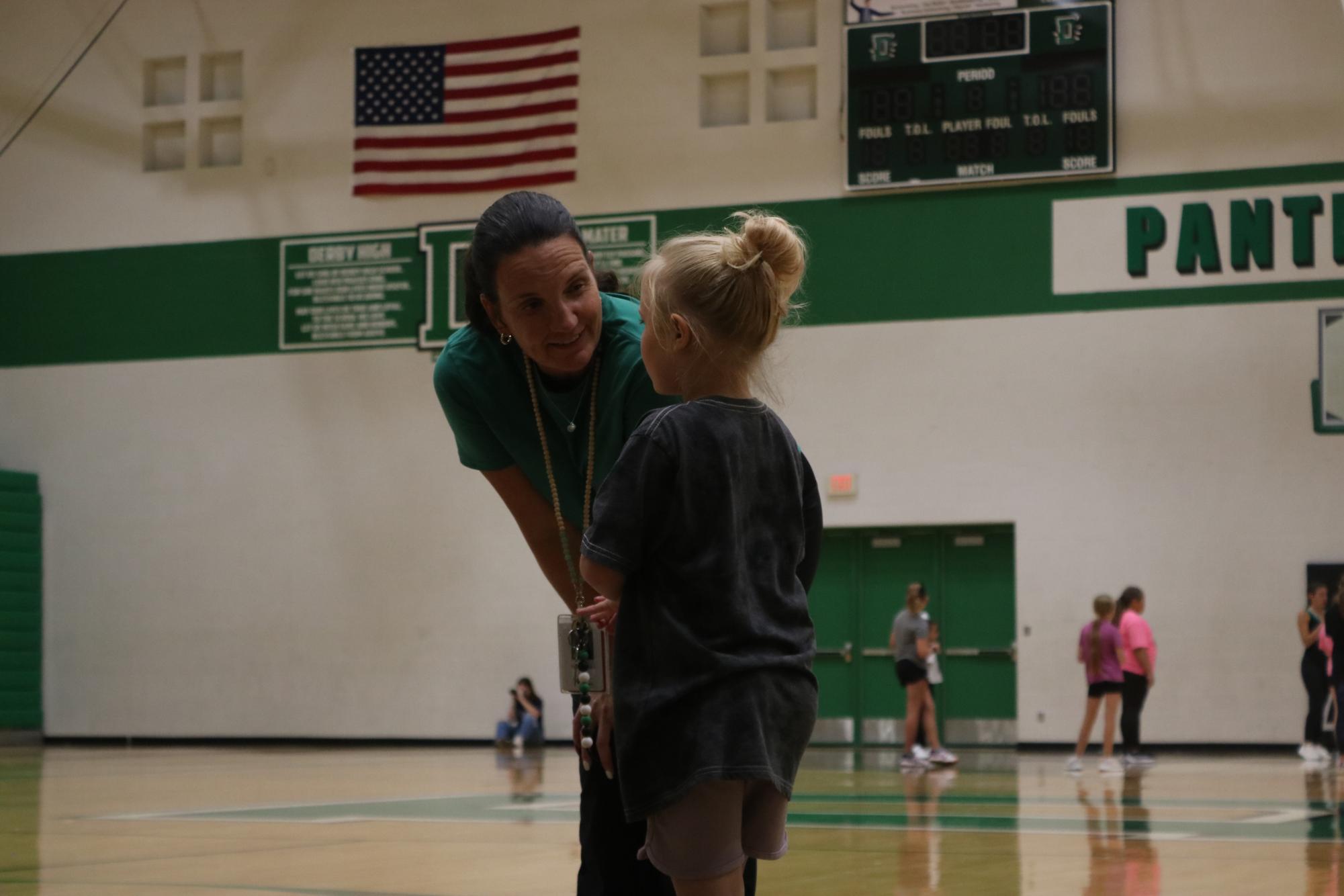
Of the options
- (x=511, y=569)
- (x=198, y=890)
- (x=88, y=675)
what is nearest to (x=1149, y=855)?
Answer: (x=198, y=890)

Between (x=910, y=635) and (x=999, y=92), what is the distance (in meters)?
7.50

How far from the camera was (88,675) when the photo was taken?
2470 cm

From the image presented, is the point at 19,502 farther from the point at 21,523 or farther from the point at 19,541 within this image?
the point at 19,541

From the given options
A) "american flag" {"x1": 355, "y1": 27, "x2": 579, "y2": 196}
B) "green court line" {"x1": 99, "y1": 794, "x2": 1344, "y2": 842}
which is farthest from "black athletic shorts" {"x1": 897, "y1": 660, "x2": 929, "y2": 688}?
"american flag" {"x1": 355, "y1": 27, "x2": 579, "y2": 196}

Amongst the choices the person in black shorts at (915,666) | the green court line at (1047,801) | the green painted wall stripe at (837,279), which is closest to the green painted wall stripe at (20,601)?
the green painted wall stripe at (837,279)

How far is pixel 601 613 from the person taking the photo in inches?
129

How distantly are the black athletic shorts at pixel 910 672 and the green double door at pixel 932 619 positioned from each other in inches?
160

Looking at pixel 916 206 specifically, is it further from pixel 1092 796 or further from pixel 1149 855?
pixel 1149 855

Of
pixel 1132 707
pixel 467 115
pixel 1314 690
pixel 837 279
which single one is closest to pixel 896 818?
pixel 1132 707

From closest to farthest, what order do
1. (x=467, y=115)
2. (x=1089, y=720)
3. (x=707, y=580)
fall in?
(x=707, y=580) → (x=1089, y=720) → (x=467, y=115)

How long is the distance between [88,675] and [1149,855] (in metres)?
20.2

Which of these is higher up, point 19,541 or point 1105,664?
point 19,541

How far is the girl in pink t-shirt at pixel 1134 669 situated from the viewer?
57.3ft

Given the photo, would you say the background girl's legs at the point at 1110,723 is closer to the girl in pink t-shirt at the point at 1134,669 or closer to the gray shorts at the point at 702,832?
the girl in pink t-shirt at the point at 1134,669
